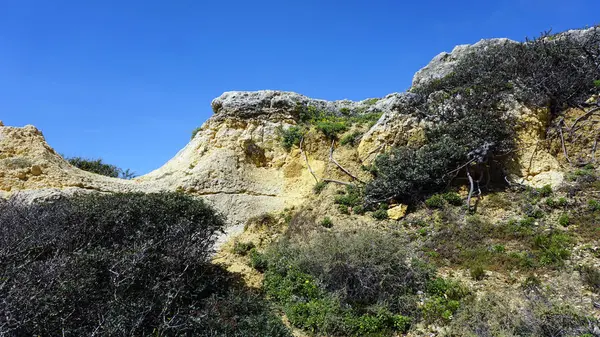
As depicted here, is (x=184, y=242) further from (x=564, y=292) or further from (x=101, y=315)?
(x=564, y=292)

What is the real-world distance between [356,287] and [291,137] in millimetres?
10080

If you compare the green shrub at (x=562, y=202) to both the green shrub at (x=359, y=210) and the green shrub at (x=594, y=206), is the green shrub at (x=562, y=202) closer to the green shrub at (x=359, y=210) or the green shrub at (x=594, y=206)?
the green shrub at (x=594, y=206)

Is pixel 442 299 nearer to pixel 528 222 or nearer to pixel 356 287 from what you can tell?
pixel 356 287

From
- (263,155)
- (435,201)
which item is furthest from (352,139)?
(435,201)

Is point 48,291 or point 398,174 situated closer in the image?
point 48,291

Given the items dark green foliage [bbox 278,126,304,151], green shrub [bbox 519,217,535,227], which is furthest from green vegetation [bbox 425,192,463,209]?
dark green foliage [bbox 278,126,304,151]

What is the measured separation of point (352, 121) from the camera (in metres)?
19.3

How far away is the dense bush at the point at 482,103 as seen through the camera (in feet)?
44.4

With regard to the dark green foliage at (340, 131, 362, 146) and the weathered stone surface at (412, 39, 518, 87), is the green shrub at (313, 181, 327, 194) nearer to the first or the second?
the dark green foliage at (340, 131, 362, 146)

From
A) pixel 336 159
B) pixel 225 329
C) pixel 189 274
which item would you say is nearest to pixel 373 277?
pixel 225 329

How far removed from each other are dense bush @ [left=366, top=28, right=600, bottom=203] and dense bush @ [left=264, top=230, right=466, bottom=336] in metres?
3.23

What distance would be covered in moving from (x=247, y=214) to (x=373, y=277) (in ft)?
25.3

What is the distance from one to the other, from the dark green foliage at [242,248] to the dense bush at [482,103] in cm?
448

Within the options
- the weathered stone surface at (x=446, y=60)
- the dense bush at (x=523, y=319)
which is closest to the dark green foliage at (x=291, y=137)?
the weathered stone surface at (x=446, y=60)
